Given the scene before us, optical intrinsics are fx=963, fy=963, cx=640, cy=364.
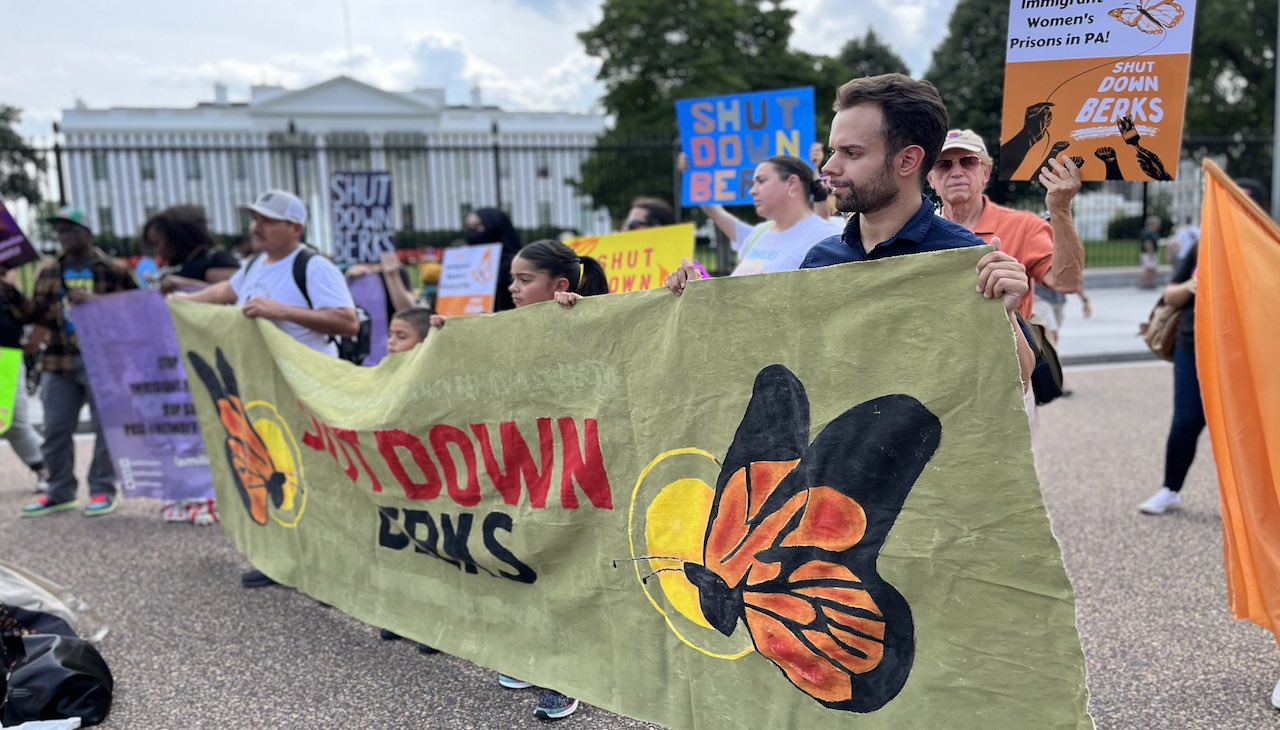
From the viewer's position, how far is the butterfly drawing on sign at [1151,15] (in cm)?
257

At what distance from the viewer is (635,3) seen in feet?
124

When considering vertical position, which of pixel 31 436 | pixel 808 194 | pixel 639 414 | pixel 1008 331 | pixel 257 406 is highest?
pixel 808 194

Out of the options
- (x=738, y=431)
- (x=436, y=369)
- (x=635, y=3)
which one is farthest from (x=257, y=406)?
(x=635, y=3)

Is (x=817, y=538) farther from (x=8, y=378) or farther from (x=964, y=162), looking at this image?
(x=8, y=378)

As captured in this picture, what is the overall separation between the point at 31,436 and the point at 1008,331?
22.5 ft

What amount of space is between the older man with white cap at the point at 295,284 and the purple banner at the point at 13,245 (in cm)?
190

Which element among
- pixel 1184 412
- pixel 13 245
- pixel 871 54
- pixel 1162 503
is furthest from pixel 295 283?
pixel 871 54

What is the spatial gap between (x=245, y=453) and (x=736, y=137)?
3979mm

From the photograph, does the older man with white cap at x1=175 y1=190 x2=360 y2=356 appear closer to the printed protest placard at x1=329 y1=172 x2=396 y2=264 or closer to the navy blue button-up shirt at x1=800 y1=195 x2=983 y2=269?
the printed protest placard at x1=329 y1=172 x2=396 y2=264

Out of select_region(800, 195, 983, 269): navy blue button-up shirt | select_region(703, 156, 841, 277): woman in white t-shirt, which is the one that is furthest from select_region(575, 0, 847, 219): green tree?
select_region(800, 195, 983, 269): navy blue button-up shirt

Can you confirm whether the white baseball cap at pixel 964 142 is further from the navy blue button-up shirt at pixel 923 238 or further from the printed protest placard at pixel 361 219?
the printed protest placard at pixel 361 219

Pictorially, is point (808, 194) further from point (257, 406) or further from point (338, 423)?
point (257, 406)

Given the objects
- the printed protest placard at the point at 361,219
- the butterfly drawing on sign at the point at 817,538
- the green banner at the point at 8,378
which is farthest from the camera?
the printed protest placard at the point at 361,219

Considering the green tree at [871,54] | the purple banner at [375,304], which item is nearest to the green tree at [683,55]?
the green tree at [871,54]
